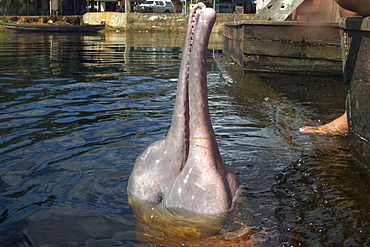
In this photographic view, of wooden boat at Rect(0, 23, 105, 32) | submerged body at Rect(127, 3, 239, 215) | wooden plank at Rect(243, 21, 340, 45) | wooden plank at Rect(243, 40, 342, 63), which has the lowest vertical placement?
submerged body at Rect(127, 3, 239, 215)

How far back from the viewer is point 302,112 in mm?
6129

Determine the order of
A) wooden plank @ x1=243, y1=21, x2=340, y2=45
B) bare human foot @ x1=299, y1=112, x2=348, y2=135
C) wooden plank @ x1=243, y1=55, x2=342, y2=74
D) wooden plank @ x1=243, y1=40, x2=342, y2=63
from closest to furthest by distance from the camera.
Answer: bare human foot @ x1=299, y1=112, x2=348, y2=135 < wooden plank @ x1=243, y1=21, x2=340, y2=45 < wooden plank @ x1=243, y1=40, x2=342, y2=63 < wooden plank @ x1=243, y1=55, x2=342, y2=74

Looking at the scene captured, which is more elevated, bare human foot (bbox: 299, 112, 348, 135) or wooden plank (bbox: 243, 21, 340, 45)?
wooden plank (bbox: 243, 21, 340, 45)


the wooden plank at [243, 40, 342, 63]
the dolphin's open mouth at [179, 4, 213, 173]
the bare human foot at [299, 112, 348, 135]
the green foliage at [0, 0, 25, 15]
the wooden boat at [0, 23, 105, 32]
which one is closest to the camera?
the dolphin's open mouth at [179, 4, 213, 173]

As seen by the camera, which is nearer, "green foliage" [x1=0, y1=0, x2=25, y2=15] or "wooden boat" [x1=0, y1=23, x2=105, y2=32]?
"wooden boat" [x1=0, y1=23, x2=105, y2=32]

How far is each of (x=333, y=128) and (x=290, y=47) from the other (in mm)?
4840

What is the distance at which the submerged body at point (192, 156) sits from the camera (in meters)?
2.73

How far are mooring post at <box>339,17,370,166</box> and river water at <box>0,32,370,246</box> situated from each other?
0.20m

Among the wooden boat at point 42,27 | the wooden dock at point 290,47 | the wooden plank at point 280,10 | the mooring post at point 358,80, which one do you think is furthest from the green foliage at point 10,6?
the mooring post at point 358,80

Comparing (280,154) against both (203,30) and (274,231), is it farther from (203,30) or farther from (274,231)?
(203,30)

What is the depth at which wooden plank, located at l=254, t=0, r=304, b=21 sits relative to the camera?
986cm

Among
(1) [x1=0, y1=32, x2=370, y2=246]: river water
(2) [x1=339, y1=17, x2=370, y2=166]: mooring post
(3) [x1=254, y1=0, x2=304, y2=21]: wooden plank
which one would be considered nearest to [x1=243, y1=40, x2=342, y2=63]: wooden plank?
(3) [x1=254, y1=0, x2=304, y2=21]: wooden plank

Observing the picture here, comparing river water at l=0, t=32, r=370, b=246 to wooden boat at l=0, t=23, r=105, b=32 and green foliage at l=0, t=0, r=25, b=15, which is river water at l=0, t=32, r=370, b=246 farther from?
green foliage at l=0, t=0, r=25, b=15

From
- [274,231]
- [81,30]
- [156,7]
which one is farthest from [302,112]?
[156,7]
